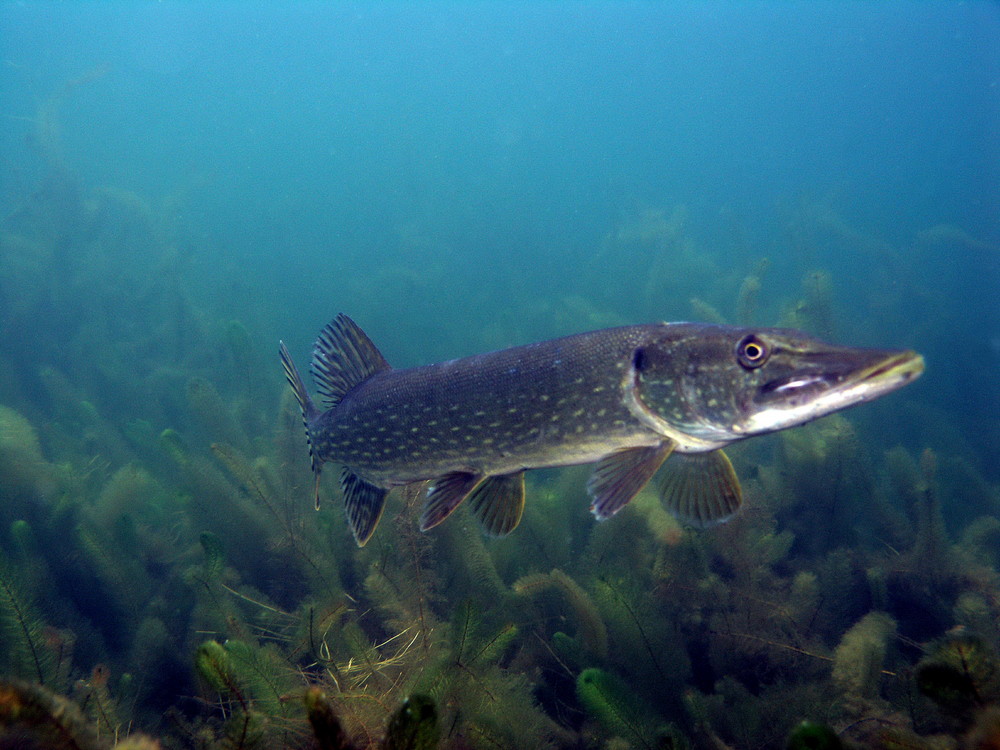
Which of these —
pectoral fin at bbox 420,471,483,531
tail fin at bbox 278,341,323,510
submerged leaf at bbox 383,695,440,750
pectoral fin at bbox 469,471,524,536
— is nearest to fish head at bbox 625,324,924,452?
pectoral fin at bbox 469,471,524,536

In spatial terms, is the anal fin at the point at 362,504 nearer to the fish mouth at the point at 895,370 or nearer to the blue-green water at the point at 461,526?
the blue-green water at the point at 461,526

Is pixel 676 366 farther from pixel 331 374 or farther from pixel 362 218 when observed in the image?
pixel 362 218

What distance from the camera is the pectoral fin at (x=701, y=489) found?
2.30 metres

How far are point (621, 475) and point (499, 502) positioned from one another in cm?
75

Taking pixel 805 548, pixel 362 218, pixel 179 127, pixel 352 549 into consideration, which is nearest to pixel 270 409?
pixel 352 549

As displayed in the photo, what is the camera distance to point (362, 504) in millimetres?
3129

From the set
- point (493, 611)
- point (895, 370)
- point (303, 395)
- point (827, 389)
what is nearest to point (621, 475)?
point (827, 389)

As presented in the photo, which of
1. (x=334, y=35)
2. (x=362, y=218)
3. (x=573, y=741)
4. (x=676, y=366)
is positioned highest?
(x=334, y=35)

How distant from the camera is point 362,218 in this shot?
5044 cm

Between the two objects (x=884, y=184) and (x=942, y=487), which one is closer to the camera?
(x=942, y=487)

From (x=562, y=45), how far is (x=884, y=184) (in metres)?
67.2

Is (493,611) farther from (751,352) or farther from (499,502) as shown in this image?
(751,352)

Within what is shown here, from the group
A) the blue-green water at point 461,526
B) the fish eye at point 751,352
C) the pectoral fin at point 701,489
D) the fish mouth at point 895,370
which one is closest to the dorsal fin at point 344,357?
the blue-green water at point 461,526

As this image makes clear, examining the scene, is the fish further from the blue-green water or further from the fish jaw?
the blue-green water
